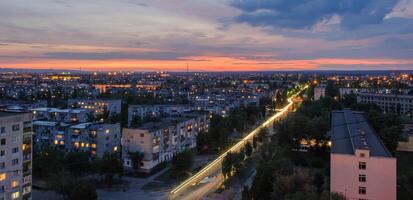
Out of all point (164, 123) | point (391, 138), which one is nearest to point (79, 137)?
point (164, 123)

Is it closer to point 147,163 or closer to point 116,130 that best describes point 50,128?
point 116,130

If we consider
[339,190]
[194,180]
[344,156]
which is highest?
[344,156]

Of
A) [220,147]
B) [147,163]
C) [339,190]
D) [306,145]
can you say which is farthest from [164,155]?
[339,190]

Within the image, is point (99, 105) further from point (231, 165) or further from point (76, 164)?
point (231, 165)

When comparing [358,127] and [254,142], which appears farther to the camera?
[254,142]

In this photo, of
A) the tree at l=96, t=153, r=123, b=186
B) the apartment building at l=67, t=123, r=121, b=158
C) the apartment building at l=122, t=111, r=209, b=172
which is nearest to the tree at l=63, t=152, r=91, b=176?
the tree at l=96, t=153, r=123, b=186

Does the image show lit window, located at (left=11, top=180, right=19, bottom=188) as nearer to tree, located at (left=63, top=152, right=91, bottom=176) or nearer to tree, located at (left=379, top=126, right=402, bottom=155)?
tree, located at (left=63, top=152, right=91, bottom=176)

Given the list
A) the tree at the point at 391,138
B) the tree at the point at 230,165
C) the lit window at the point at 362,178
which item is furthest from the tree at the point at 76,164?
the tree at the point at 391,138
